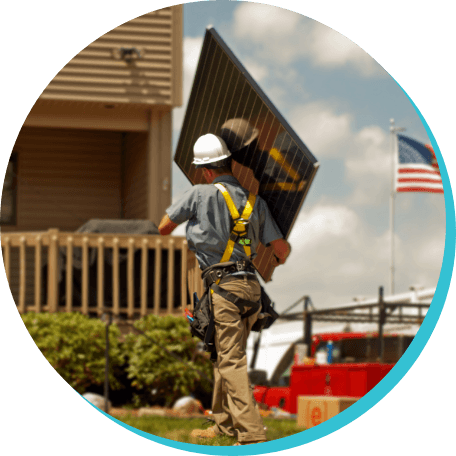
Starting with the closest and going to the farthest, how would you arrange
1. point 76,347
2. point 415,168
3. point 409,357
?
point 409,357
point 76,347
point 415,168

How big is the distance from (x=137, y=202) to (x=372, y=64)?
15.2ft

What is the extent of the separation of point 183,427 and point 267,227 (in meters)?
2.08

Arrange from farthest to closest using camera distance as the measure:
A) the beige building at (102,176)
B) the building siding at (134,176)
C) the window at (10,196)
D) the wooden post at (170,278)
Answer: the window at (10,196), the building siding at (134,176), the beige building at (102,176), the wooden post at (170,278)

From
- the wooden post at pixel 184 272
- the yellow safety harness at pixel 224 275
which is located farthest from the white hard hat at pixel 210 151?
the wooden post at pixel 184 272

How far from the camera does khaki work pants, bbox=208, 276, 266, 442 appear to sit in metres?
5.15

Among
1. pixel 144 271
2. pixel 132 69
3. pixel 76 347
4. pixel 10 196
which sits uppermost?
pixel 132 69

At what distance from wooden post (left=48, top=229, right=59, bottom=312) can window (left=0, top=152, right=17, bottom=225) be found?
271 cm

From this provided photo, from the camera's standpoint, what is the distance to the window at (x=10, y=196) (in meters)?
11.3

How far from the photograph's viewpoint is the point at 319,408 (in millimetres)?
6777

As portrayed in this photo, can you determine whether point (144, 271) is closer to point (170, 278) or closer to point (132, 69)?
point (170, 278)

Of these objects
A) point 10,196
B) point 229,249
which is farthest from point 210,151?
point 10,196

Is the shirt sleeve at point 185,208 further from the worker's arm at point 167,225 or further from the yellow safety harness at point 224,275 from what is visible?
the yellow safety harness at point 224,275

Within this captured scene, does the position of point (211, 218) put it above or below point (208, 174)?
below

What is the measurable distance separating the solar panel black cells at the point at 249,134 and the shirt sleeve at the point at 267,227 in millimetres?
70
